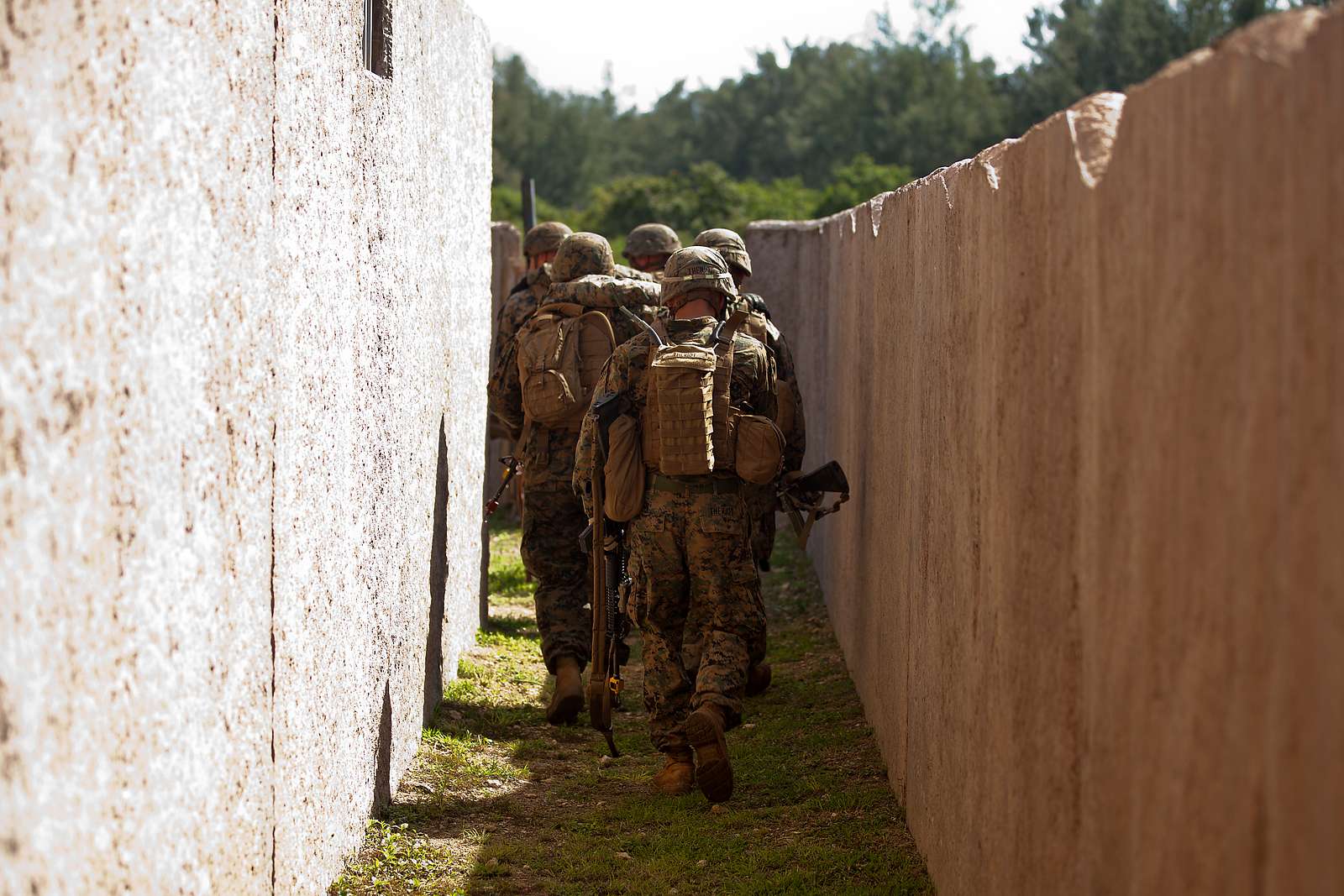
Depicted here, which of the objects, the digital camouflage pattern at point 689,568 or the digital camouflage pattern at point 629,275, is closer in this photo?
the digital camouflage pattern at point 689,568

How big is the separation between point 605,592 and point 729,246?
7.09ft

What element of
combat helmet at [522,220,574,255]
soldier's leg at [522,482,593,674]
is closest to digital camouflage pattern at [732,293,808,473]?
soldier's leg at [522,482,593,674]

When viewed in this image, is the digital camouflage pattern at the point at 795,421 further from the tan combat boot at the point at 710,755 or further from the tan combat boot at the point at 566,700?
→ the tan combat boot at the point at 566,700

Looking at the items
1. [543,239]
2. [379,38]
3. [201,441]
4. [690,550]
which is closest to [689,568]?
[690,550]

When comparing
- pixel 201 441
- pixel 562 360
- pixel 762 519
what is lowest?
pixel 762 519

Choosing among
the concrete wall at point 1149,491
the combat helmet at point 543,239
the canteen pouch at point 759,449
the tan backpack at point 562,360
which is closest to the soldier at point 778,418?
the canteen pouch at point 759,449

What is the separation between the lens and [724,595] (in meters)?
5.86

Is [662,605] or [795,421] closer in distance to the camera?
[662,605]

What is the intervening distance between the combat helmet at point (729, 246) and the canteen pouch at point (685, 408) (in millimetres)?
1745

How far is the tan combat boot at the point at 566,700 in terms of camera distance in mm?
6965

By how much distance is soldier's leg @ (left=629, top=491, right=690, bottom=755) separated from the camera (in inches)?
230

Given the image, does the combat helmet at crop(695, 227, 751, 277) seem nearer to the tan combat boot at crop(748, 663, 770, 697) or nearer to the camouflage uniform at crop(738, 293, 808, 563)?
the camouflage uniform at crop(738, 293, 808, 563)

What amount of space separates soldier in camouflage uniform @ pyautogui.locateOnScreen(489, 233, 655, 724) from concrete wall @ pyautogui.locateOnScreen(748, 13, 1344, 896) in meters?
3.00

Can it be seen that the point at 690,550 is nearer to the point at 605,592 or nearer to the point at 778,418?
the point at 605,592
